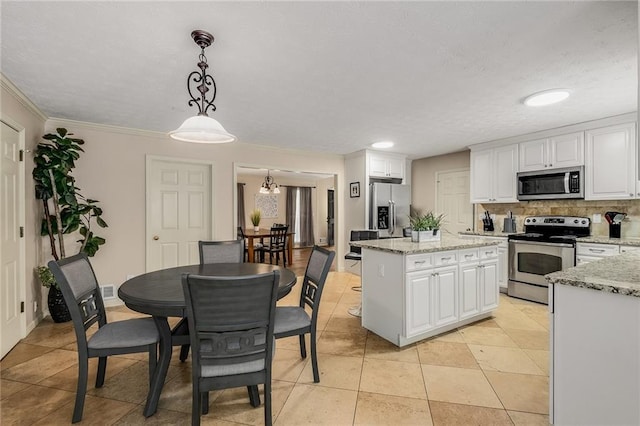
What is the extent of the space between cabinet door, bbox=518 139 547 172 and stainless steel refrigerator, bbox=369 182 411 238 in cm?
190

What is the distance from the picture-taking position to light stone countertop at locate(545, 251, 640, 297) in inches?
50.9

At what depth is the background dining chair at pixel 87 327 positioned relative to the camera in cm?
169

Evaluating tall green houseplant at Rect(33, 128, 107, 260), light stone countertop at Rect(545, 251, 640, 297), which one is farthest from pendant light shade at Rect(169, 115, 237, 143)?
tall green houseplant at Rect(33, 128, 107, 260)

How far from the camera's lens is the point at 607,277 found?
4.71ft

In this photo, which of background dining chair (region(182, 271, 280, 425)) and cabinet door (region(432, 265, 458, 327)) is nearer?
background dining chair (region(182, 271, 280, 425))

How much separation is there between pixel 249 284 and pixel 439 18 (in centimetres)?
176

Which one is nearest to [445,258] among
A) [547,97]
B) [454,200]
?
[547,97]

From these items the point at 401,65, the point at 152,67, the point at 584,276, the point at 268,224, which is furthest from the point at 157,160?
the point at 268,224

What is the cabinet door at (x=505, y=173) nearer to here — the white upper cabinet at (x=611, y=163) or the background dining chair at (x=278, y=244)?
the white upper cabinet at (x=611, y=163)

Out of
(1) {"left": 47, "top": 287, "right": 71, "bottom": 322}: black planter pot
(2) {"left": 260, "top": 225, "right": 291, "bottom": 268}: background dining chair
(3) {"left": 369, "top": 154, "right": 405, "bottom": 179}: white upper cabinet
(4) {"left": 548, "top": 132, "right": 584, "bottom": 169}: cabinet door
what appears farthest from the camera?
(2) {"left": 260, "top": 225, "right": 291, "bottom": 268}: background dining chair

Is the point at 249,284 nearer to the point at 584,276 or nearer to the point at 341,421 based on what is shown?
the point at 341,421

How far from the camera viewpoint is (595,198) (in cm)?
368

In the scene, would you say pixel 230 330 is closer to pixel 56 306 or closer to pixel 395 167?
pixel 56 306

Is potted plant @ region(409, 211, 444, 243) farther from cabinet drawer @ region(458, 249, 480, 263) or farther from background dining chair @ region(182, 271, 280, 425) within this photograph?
background dining chair @ region(182, 271, 280, 425)
